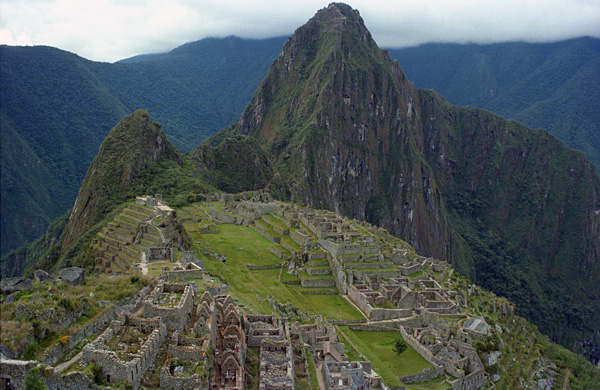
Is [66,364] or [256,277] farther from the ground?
[66,364]

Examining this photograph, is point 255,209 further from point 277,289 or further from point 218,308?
point 218,308

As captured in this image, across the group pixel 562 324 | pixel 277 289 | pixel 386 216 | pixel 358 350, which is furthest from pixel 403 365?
pixel 386 216

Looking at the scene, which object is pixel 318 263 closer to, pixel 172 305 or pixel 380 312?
pixel 380 312

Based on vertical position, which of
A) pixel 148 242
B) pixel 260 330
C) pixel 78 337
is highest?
pixel 78 337

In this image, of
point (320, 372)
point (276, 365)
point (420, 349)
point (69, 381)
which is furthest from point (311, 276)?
point (69, 381)

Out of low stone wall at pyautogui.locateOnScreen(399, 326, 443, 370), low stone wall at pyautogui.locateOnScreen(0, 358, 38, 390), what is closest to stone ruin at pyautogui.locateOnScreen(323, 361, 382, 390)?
Result: low stone wall at pyautogui.locateOnScreen(399, 326, 443, 370)

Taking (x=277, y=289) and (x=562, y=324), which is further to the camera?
(x=562, y=324)
